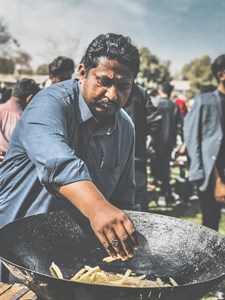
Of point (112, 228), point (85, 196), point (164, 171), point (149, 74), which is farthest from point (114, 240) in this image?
point (149, 74)

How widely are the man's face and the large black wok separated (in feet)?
1.54

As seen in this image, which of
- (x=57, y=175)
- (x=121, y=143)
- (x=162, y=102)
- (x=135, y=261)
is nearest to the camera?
(x=57, y=175)

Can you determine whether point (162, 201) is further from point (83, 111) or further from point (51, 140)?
point (51, 140)

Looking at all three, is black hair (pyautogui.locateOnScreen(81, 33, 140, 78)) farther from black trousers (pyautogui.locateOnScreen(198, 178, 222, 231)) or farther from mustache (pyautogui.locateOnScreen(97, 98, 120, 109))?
black trousers (pyautogui.locateOnScreen(198, 178, 222, 231))

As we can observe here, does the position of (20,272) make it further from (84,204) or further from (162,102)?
(162,102)

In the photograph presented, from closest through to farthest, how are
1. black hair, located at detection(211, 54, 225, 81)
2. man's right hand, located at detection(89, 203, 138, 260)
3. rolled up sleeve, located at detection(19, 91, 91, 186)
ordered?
man's right hand, located at detection(89, 203, 138, 260)
rolled up sleeve, located at detection(19, 91, 91, 186)
black hair, located at detection(211, 54, 225, 81)

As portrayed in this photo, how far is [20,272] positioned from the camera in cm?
137

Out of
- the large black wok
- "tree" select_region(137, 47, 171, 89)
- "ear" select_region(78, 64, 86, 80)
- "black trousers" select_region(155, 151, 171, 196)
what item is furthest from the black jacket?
the large black wok

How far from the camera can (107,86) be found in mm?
1808

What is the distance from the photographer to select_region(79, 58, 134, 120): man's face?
5.92ft

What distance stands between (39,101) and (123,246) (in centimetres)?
76

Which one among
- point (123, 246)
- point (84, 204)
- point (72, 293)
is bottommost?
point (72, 293)

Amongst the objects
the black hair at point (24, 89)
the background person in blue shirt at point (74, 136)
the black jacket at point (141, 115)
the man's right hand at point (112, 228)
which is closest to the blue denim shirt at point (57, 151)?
the background person in blue shirt at point (74, 136)

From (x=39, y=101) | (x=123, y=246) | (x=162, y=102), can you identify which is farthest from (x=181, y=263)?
(x=162, y=102)
